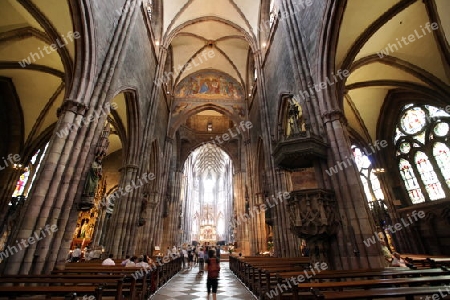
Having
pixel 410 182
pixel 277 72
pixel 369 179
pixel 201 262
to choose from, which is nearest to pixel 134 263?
pixel 201 262

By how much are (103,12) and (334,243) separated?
10046 mm

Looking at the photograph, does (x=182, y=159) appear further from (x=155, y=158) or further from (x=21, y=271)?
(x=21, y=271)

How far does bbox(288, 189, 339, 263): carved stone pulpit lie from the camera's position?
5.62 metres

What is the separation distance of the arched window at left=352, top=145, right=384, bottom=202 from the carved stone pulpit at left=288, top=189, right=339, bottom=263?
1102cm

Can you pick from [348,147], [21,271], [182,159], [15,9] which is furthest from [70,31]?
[182,159]

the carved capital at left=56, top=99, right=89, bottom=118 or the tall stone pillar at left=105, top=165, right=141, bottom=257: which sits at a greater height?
the carved capital at left=56, top=99, right=89, bottom=118

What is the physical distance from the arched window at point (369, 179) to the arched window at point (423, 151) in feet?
5.48

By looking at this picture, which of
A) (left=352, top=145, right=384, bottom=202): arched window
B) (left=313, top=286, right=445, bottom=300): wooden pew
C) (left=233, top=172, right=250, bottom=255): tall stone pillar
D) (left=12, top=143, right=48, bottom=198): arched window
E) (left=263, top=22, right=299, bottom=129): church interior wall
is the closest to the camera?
(left=313, top=286, right=445, bottom=300): wooden pew

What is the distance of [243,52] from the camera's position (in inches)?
787

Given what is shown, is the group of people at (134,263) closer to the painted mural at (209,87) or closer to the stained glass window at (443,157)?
the stained glass window at (443,157)

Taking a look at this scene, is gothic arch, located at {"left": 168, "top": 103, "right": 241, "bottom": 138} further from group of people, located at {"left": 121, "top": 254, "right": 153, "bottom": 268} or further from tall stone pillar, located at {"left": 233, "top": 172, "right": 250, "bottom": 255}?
group of people, located at {"left": 121, "top": 254, "right": 153, "bottom": 268}

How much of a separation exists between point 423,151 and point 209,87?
53.9ft

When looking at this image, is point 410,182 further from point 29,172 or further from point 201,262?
point 29,172

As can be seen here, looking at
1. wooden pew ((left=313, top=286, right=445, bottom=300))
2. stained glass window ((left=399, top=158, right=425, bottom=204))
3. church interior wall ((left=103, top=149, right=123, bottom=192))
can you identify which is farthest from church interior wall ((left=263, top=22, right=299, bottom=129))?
church interior wall ((left=103, top=149, right=123, bottom=192))
